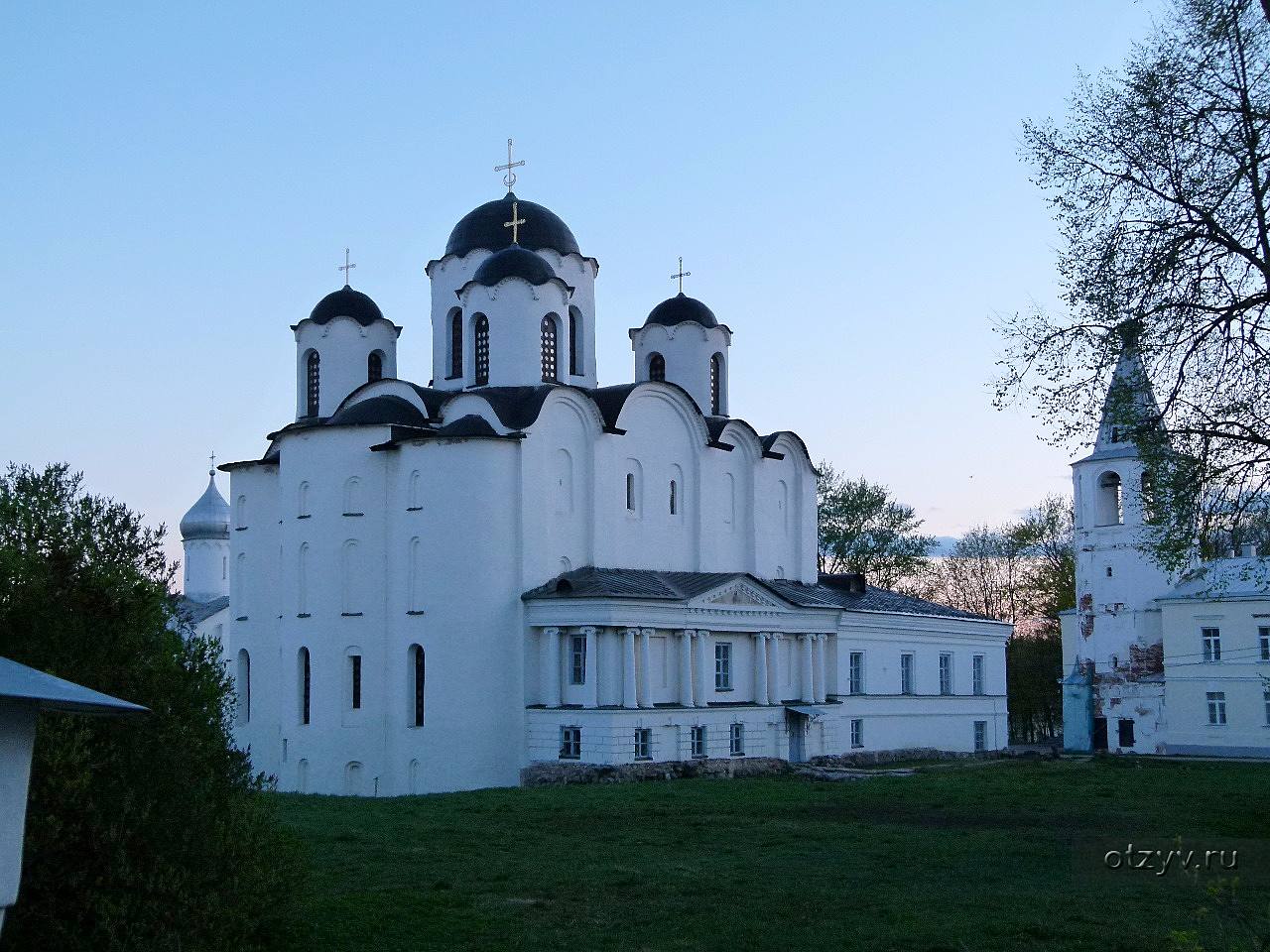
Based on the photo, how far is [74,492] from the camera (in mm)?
12305

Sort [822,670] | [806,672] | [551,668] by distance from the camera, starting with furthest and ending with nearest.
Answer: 1. [822,670]
2. [806,672]
3. [551,668]

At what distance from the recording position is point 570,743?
33.1 meters

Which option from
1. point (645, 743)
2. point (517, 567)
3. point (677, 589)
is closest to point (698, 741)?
point (645, 743)

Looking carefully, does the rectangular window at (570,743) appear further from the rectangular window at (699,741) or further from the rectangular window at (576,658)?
the rectangular window at (699,741)

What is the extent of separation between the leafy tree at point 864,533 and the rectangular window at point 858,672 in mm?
20311

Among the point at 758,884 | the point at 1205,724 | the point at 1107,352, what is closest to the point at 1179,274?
the point at 1107,352

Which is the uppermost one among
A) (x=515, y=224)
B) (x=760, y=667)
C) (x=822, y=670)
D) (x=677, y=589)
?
(x=515, y=224)

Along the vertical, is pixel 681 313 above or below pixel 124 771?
above

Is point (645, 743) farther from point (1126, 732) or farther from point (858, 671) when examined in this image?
point (1126, 732)

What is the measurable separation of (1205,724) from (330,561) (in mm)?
28704

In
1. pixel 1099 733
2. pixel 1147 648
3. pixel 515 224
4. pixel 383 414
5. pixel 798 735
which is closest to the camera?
pixel 383 414

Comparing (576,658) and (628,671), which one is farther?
(576,658)

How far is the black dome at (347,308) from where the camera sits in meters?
40.5

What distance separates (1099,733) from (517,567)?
2519 centimetres
